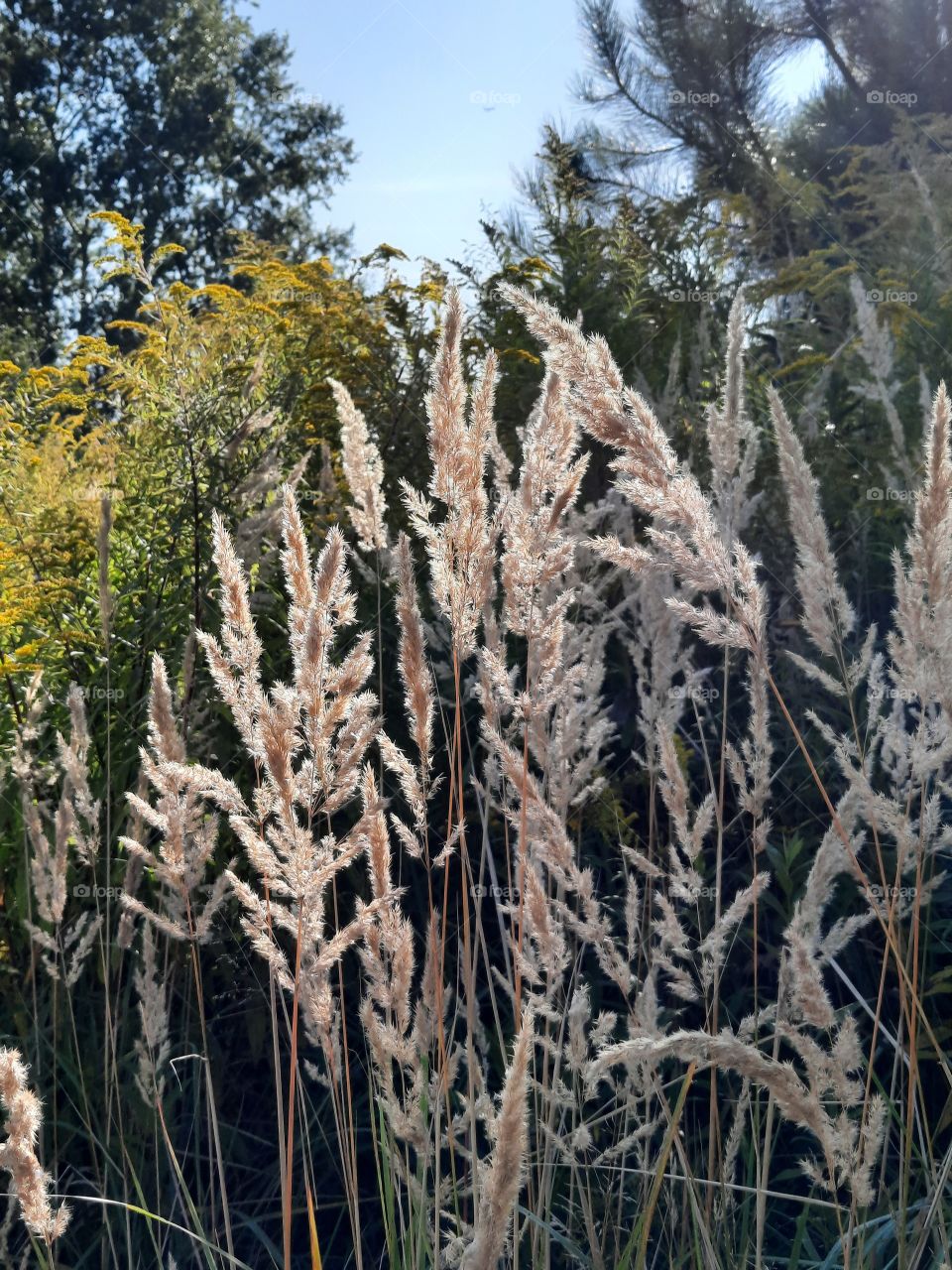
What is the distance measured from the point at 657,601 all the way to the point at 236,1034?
1.63 metres

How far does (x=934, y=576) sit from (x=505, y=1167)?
832 millimetres

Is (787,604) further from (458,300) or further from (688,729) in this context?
(458,300)

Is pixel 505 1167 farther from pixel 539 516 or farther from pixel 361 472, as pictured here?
pixel 361 472

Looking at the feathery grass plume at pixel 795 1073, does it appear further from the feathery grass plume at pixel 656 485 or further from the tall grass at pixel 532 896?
the feathery grass plume at pixel 656 485

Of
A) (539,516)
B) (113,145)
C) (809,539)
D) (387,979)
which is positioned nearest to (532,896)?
(387,979)

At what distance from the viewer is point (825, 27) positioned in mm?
11875

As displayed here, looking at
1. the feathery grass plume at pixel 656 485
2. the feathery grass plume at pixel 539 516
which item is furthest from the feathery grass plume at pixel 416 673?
the feathery grass plume at pixel 656 485

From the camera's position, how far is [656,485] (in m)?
1.23

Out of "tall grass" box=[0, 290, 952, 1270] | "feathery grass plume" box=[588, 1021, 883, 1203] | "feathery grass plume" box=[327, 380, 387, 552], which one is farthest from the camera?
"feathery grass plume" box=[327, 380, 387, 552]

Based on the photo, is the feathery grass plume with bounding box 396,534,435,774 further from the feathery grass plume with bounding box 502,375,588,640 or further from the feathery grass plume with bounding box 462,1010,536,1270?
the feathery grass plume with bounding box 462,1010,536,1270

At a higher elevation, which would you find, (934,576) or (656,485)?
(656,485)

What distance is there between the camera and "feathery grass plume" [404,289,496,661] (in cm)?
152

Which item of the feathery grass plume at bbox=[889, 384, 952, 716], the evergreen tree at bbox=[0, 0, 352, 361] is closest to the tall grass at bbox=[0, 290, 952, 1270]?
the feathery grass plume at bbox=[889, 384, 952, 716]

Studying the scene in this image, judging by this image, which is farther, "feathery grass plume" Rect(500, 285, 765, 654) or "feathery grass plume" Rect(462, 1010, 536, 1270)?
"feathery grass plume" Rect(500, 285, 765, 654)
